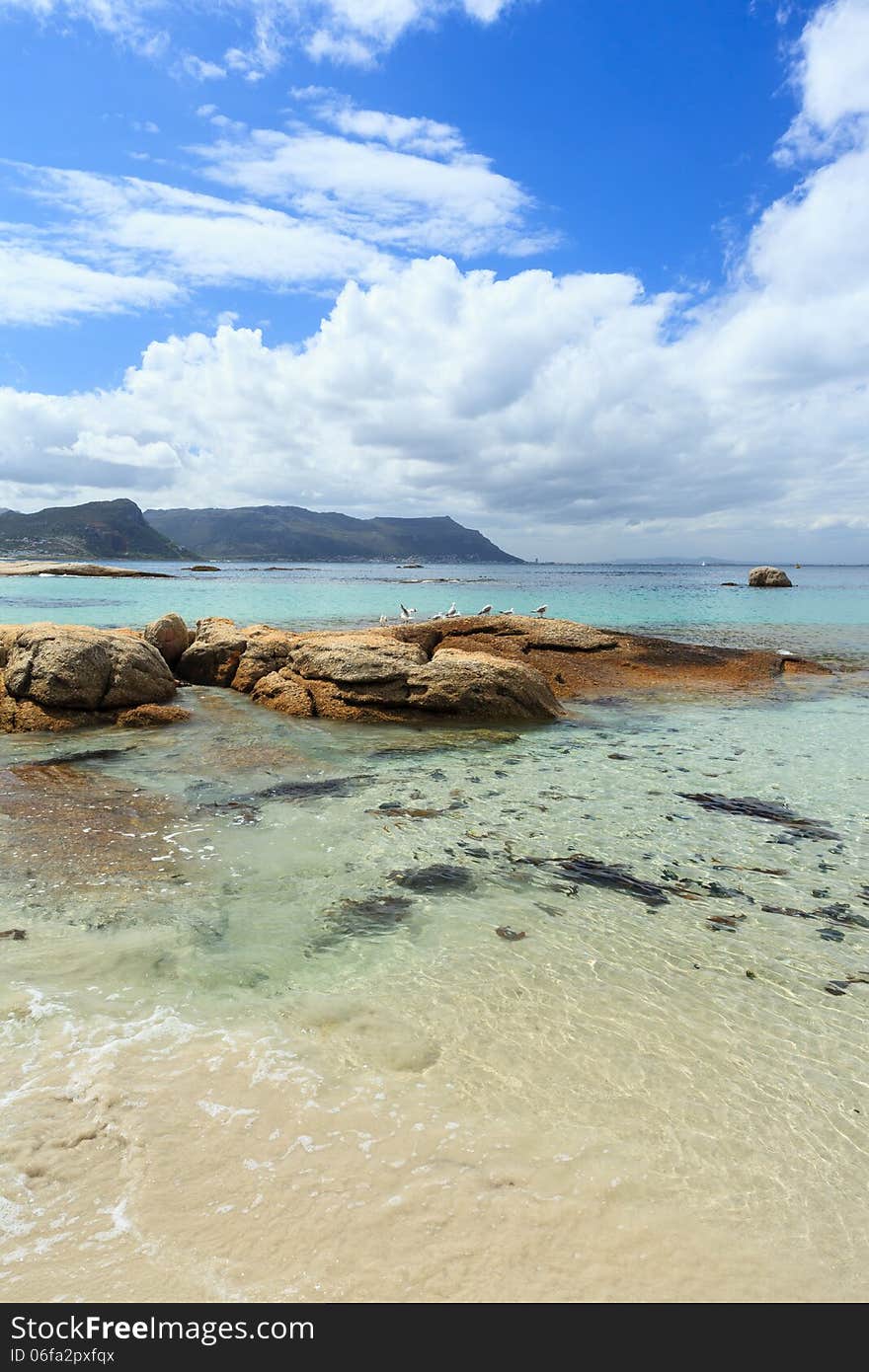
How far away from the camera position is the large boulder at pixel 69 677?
11.6 m

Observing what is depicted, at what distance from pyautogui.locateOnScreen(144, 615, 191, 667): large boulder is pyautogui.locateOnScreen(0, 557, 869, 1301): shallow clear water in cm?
835

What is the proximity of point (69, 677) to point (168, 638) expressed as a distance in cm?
456

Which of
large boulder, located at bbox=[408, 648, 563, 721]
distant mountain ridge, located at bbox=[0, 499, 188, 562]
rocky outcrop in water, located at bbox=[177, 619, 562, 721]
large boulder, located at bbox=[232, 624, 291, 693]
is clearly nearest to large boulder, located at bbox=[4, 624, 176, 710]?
large boulder, located at bbox=[232, 624, 291, 693]

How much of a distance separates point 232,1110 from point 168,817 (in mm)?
4586

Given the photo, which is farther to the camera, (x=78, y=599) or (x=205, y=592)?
(x=205, y=592)

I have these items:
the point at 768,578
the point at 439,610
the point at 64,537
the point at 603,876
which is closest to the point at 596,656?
the point at 603,876

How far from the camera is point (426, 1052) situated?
12.1ft

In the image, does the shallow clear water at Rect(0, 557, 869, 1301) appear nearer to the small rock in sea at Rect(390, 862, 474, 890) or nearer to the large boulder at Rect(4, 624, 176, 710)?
the small rock in sea at Rect(390, 862, 474, 890)

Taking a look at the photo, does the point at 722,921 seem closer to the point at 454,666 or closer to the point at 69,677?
the point at 454,666

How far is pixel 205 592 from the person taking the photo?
53844 millimetres

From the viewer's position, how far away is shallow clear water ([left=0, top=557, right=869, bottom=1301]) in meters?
2.56

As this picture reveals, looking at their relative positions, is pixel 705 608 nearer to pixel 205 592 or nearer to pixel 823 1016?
pixel 205 592

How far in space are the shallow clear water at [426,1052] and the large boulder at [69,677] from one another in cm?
387
